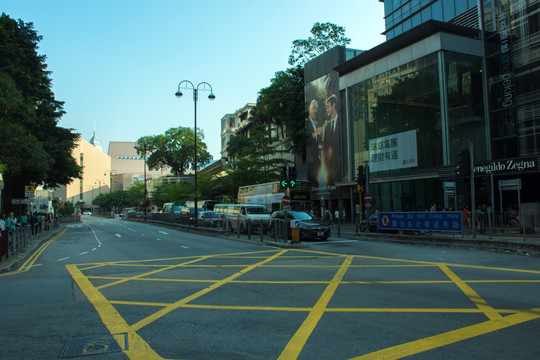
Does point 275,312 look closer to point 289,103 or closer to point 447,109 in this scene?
point 447,109

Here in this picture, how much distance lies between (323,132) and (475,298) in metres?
38.7

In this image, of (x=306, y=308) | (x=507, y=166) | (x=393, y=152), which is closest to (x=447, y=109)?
(x=393, y=152)

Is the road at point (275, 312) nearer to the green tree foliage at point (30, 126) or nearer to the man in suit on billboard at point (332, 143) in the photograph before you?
the green tree foliage at point (30, 126)

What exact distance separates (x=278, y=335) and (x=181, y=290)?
3.67 m

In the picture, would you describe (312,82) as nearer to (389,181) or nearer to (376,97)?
(376,97)

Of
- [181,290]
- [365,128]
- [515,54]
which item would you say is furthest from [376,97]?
[181,290]

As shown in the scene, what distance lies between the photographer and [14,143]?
20.5 m

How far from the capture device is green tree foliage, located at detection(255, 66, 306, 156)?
4866cm

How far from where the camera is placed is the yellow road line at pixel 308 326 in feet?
14.9

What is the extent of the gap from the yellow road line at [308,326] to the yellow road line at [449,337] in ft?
2.34

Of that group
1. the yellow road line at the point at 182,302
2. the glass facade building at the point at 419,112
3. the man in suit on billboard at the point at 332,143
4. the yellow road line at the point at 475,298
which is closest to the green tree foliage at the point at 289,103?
the man in suit on billboard at the point at 332,143

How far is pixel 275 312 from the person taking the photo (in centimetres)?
637

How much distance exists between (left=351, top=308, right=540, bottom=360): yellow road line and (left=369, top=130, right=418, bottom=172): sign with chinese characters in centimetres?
2953

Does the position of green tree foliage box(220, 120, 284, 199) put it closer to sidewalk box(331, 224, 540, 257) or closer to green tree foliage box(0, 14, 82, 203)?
green tree foliage box(0, 14, 82, 203)
